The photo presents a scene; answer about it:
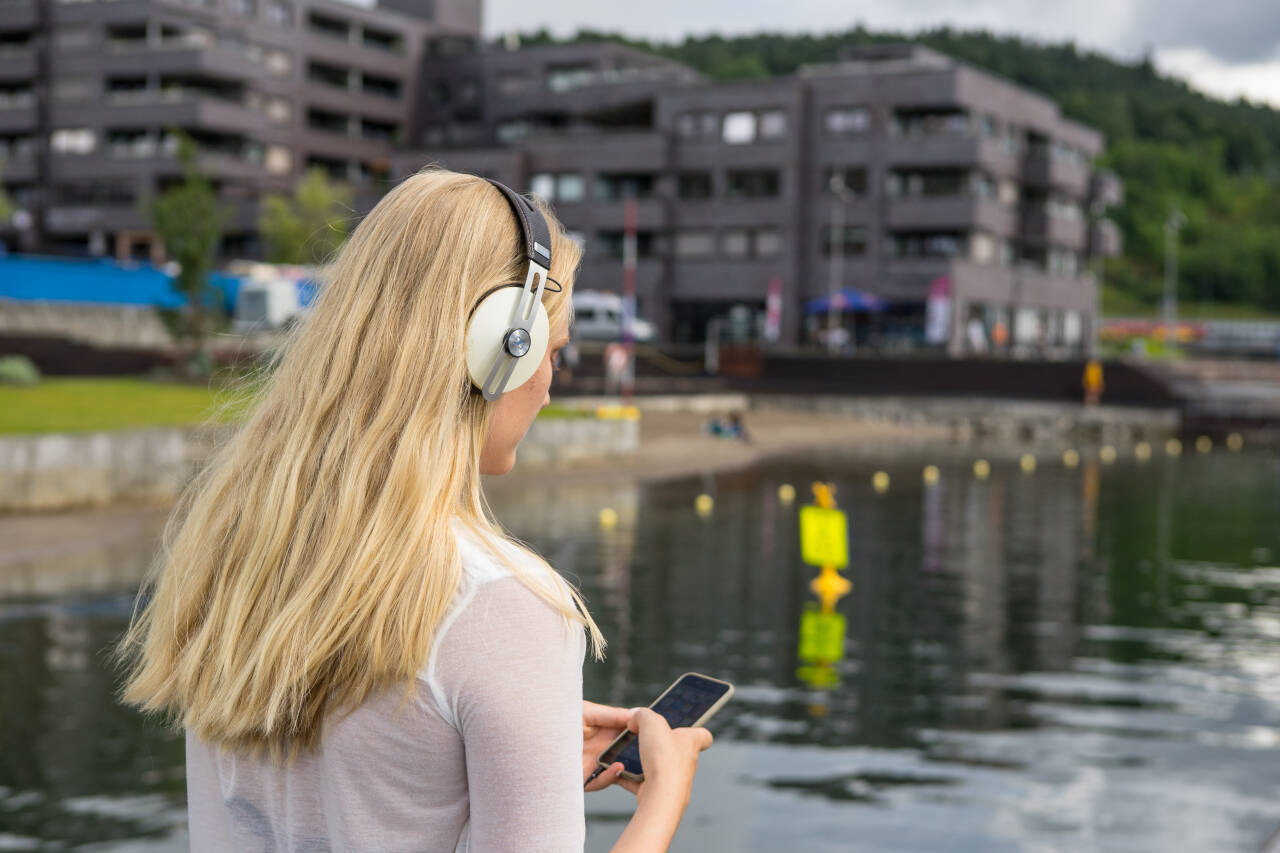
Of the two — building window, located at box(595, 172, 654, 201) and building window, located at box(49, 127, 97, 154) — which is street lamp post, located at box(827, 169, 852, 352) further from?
building window, located at box(49, 127, 97, 154)

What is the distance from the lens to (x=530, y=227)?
72.9 inches

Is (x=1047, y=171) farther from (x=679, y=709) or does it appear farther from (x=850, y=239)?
(x=679, y=709)

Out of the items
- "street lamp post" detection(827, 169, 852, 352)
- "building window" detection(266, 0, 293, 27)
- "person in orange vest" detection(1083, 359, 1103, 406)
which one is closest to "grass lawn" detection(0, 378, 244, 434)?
"person in orange vest" detection(1083, 359, 1103, 406)

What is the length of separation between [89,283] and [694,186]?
31252mm

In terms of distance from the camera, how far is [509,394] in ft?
6.19

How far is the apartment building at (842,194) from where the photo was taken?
67562 millimetres

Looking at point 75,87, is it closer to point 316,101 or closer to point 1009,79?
point 316,101

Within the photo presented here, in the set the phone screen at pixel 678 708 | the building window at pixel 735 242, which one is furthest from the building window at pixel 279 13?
the phone screen at pixel 678 708

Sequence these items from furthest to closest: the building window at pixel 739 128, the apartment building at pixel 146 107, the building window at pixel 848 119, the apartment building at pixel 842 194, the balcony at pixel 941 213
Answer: the apartment building at pixel 146 107 < the building window at pixel 739 128 < the building window at pixel 848 119 < the apartment building at pixel 842 194 < the balcony at pixel 941 213

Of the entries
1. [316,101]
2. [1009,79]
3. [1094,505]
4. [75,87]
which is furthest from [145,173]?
[1009,79]

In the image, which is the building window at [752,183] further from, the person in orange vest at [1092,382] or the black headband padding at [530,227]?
the black headband padding at [530,227]

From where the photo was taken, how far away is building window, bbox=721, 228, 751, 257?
7112cm

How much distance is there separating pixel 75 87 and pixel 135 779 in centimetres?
8435

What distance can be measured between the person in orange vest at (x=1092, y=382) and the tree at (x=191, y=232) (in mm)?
30113
